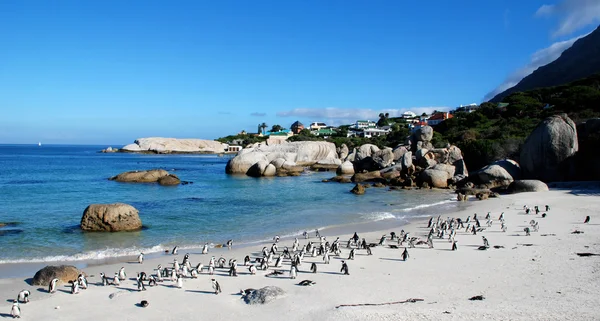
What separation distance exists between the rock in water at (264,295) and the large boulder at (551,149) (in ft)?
102

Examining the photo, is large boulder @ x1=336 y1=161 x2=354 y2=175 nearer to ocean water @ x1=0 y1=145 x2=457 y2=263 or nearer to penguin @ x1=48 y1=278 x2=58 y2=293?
ocean water @ x1=0 y1=145 x2=457 y2=263

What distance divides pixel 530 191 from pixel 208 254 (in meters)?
25.7

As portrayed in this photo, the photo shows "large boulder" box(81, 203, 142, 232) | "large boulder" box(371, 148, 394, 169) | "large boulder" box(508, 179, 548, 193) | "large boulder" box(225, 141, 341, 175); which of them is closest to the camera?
"large boulder" box(81, 203, 142, 232)

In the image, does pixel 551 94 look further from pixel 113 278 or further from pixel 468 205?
pixel 113 278

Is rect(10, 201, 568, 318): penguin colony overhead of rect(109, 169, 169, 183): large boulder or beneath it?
beneath

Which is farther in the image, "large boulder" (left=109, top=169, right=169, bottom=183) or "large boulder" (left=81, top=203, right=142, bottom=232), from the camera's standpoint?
"large boulder" (left=109, top=169, right=169, bottom=183)

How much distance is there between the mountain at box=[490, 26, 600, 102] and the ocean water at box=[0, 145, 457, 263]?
3167 inches

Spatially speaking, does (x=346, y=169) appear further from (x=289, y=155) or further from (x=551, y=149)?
(x=551, y=149)

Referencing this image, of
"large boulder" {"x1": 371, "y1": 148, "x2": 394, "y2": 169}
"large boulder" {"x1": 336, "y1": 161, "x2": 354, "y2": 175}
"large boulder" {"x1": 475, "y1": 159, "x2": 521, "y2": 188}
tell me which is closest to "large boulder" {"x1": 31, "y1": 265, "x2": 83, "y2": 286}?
"large boulder" {"x1": 475, "y1": 159, "x2": 521, "y2": 188}

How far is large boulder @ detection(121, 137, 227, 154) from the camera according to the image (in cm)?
13374

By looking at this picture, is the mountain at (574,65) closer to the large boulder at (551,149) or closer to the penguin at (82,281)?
the large boulder at (551,149)

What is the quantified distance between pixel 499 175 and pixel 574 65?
3260 inches

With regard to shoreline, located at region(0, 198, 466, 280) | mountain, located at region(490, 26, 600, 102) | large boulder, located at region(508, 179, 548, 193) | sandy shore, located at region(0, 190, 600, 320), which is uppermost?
mountain, located at region(490, 26, 600, 102)

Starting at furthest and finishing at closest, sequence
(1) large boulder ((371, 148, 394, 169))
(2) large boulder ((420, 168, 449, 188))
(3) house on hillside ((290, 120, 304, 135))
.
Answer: (3) house on hillside ((290, 120, 304, 135)), (1) large boulder ((371, 148, 394, 169)), (2) large boulder ((420, 168, 449, 188))
